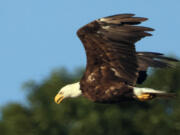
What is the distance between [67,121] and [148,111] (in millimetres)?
3971

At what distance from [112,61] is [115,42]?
1.44ft

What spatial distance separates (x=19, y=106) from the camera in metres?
37.3

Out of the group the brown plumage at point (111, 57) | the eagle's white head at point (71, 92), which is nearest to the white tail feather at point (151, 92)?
the brown plumage at point (111, 57)

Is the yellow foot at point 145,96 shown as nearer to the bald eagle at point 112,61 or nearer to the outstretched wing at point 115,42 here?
the bald eagle at point 112,61

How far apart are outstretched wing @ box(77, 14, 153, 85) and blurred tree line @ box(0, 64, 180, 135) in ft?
62.8

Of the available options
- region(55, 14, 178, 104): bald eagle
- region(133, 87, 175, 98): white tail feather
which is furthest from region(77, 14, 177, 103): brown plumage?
region(133, 87, 175, 98): white tail feather

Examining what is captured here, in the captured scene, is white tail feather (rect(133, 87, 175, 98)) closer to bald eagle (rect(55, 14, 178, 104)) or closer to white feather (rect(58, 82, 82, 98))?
bald eagle (rect(55, 14, 178, 104))

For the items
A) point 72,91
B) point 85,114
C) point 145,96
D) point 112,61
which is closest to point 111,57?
point 112,61

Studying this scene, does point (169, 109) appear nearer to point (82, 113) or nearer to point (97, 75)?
point (82, 113)

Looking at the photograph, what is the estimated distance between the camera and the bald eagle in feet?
43.9

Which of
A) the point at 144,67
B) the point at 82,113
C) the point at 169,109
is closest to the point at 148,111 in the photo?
the point at 169,109

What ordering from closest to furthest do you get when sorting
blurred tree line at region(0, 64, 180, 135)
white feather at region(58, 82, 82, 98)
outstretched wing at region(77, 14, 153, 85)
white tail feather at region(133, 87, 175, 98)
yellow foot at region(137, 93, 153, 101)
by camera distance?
outstretched wing at region(77, 14, 153, 85) → white tail feather at region(133, 87, 175, 98) → yellow foot at region(137, 93, 153, 101) → white feather at region(58, 82, 82, 98) → blurred tree line at region(0, 64, 180, 135)

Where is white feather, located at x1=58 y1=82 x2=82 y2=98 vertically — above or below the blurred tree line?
above

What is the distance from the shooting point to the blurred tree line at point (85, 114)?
34281 mm
